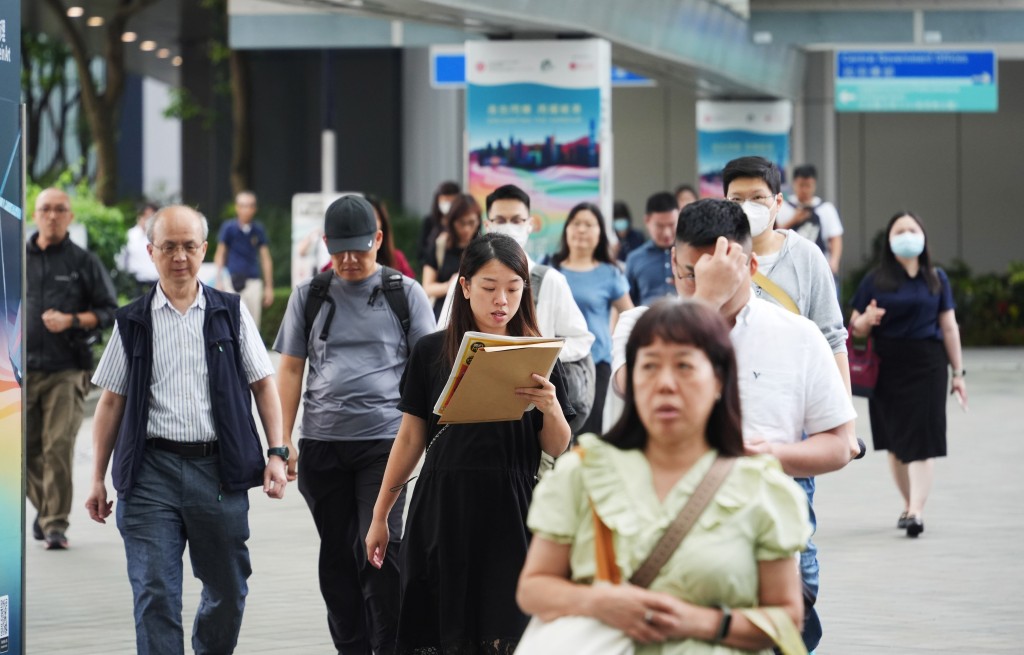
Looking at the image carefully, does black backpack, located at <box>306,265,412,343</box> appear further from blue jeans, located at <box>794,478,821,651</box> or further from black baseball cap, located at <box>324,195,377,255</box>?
blue jeans, located at <box>794,478,821,651</box>

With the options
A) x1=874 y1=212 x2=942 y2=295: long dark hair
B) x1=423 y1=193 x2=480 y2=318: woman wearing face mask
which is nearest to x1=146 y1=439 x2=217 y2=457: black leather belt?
x1=423 y1=193 x2=480 y2=318: woman wearing face mask

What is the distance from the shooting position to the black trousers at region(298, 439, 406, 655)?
6.95m

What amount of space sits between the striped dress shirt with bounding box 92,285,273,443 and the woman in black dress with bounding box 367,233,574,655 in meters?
0.86

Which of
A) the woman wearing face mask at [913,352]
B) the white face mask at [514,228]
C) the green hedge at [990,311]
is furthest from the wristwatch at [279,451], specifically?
the green hedge at [990,311]

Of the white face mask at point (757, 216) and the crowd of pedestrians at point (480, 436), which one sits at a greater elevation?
the white face mask at point (757, 216)

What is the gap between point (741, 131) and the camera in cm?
2459

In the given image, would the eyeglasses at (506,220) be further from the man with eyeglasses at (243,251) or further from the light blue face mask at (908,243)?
the man with eyeglasses at (243,251)

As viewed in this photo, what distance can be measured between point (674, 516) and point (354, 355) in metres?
3.82

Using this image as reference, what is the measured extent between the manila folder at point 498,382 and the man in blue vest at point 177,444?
1.04 m

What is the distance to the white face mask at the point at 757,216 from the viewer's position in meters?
5.66

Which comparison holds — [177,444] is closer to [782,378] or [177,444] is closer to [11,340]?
[11,340]

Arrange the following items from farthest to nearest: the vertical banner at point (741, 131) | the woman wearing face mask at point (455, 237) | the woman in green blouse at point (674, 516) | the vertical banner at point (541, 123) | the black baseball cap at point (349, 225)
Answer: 1. the vertical banner at point (741, 131)
2. the vertical banner at point (541, 123)
3. the woman wearing face mask at point (455, 237)
4. the black baseball cap at point (349, 225)
5. the woman in green blouse at point (674, 516)

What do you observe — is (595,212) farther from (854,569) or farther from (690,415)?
(690,415)

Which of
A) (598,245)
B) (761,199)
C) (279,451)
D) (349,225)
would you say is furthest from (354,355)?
(598,245)
